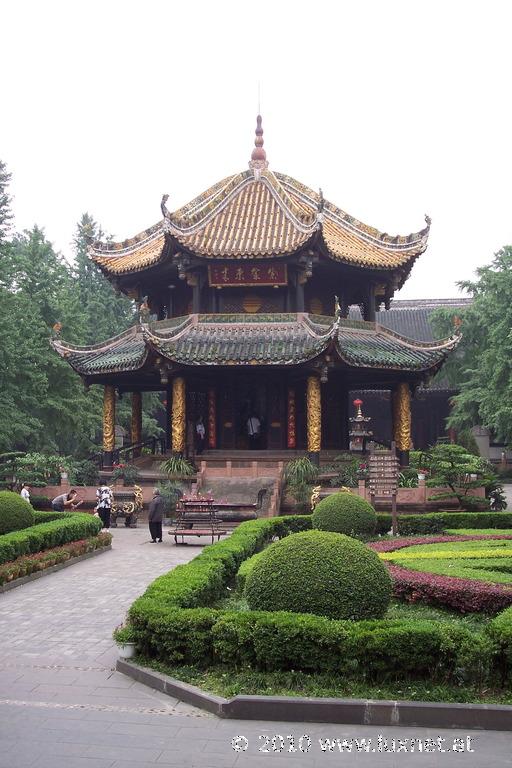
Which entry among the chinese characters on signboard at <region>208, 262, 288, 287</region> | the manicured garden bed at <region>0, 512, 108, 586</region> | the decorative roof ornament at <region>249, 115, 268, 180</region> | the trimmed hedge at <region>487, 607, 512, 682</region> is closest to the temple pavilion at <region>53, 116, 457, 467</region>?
the chinese characters on signboard at <region>208, 262, 288, 287</region>

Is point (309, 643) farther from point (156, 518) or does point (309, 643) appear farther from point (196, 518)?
point (156, 518)

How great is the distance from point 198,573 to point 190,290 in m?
19.0

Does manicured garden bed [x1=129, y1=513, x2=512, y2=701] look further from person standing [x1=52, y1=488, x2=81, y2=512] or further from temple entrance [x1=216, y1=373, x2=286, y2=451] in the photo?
temple entrance [x1=216, y1=373, x2=286, y2=451]

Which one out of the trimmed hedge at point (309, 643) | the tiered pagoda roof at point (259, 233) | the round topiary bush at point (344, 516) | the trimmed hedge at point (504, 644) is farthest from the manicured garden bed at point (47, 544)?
the tiered pagoda roof at point (259, 233)

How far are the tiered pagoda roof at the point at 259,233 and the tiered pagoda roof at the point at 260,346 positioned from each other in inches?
88.8

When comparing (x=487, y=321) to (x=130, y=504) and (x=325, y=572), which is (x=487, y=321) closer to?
(x=130, y=504)

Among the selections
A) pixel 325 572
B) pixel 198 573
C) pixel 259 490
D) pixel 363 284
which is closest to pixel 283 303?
pixel 363 284

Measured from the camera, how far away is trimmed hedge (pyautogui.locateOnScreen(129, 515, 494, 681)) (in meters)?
6.91

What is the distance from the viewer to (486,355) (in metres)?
36.2

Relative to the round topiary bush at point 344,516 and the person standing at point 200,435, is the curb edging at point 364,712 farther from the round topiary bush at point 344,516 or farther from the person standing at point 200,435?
the person standing at point 200,435

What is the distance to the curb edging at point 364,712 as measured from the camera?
634 cm

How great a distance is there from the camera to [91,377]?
27.5 meters

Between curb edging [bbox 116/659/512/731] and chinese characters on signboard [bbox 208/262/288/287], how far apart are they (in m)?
20.5

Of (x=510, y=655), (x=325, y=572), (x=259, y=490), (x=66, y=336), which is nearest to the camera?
(x=510, y=655)
